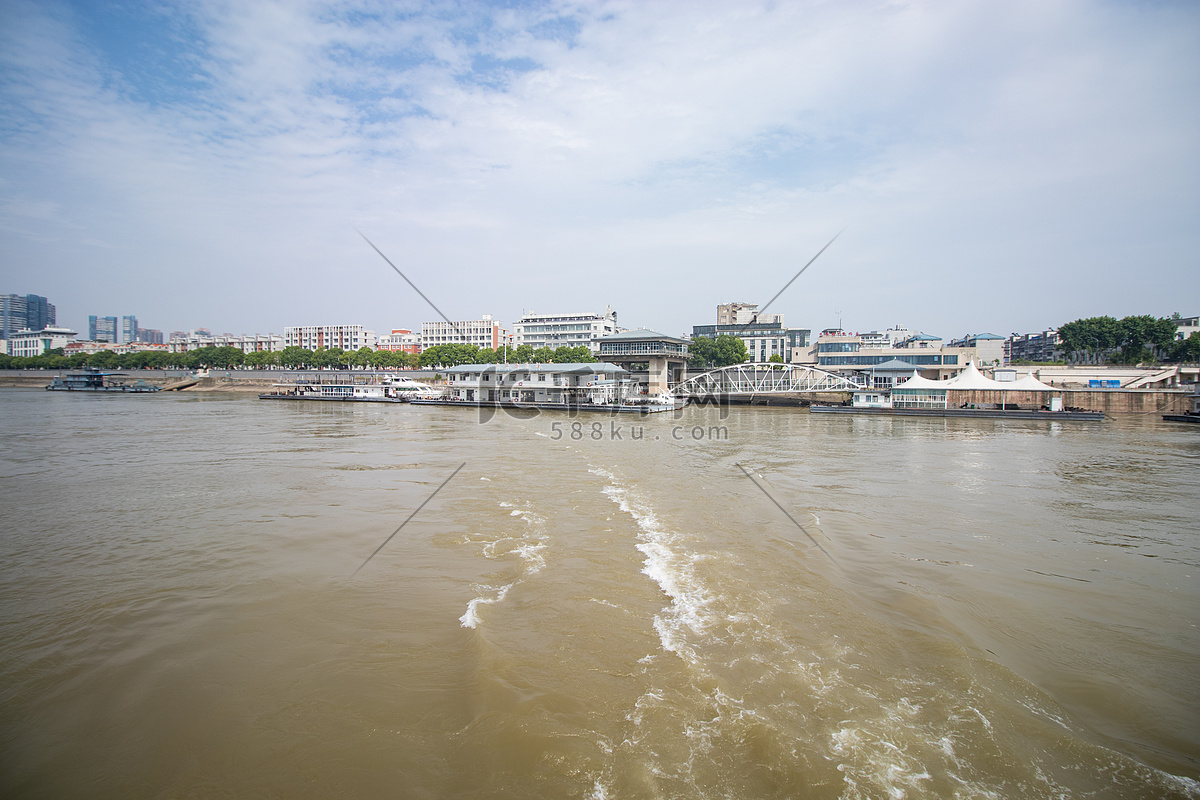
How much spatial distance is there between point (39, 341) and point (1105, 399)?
191873 millimetres

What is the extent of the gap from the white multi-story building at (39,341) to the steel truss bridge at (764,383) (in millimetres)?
147768

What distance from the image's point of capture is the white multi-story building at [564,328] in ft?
296

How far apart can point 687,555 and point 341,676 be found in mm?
5251

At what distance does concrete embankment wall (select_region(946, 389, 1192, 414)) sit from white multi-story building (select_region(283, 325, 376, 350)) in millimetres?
112222

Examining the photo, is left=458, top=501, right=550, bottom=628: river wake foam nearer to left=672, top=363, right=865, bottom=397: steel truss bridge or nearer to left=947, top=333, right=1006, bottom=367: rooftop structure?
left=672, top=363, right=865, bottom=397: steel truss bridge

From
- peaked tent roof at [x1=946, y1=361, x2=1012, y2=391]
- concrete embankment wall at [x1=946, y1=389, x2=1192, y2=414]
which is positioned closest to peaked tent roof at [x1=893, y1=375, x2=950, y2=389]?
peaked tent roof at [x1=946, y1=361, x2=1012, y2=391]

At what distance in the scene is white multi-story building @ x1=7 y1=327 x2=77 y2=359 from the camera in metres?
128

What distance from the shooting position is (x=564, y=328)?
91.5m

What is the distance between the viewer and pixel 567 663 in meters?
5.56

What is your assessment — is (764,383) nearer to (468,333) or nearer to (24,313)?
(468,333)

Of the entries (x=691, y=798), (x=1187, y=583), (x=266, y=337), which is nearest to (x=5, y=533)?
(x=691, y=798)

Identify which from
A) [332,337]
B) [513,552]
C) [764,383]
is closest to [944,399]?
[764,383]

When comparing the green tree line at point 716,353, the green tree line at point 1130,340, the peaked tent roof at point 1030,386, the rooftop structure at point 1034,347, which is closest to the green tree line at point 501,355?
the green tree line at point 716,353

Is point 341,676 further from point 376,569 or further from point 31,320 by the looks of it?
point 31,320
